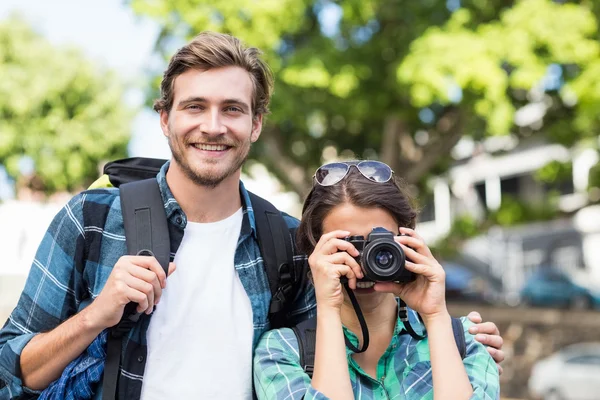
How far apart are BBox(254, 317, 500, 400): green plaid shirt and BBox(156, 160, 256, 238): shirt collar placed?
14.8 inches

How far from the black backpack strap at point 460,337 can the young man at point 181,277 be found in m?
0.13

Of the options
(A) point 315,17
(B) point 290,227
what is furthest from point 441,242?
(B) point 290,227

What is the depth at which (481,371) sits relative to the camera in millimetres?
2221

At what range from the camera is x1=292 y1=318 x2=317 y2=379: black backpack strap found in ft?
7.25

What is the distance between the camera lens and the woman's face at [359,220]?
2293 mm

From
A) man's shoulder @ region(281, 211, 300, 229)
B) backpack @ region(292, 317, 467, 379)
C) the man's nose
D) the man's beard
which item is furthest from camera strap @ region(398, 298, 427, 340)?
the man's nose

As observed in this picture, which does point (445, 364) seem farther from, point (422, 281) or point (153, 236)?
point (153, 236)

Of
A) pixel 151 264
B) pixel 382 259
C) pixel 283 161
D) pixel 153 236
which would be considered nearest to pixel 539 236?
pixel 283 161

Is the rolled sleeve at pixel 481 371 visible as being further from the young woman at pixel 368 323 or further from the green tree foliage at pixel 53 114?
the green tree foliage at pixel 53 114

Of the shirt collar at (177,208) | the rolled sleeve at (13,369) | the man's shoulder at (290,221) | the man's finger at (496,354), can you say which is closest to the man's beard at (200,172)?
the shirt collar at (177,208)

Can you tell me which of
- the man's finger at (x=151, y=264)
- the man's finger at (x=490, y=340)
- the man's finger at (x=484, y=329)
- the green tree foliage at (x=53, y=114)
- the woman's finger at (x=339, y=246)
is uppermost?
the green tree foliage at (x=53, y=114)

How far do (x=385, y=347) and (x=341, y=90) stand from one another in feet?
29.5

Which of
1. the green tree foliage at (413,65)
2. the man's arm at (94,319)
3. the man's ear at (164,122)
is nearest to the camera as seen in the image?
the man's arm at (94,319)

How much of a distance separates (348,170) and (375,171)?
0.09 m
